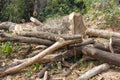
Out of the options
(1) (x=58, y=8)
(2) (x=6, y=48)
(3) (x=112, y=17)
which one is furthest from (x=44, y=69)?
(1) (x=58, y=8)

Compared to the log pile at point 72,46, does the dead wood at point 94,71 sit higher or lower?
lower

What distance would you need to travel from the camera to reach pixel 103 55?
22.0 feet

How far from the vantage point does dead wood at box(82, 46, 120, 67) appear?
6.55 metres

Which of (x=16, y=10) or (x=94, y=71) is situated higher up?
(x=16, y=10)

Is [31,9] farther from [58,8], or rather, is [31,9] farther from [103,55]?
[103,55]

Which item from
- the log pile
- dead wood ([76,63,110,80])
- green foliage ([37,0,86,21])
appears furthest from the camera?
green foliage ([37,0,86,21])

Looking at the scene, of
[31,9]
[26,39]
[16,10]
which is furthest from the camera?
[31,9]

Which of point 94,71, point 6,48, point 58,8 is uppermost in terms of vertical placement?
point 58,8

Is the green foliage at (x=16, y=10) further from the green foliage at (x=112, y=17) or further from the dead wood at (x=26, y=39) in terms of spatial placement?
the dead wood at (x=26, y=39)

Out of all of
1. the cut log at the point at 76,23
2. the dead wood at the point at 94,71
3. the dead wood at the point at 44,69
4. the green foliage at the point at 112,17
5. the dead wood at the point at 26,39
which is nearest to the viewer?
the dead wood at the point at 94,71

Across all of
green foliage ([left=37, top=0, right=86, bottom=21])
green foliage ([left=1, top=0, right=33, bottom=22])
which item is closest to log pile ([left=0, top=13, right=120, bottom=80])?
green foliage ([left=1, top=0, right=33, bottom=22])

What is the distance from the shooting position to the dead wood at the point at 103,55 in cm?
655

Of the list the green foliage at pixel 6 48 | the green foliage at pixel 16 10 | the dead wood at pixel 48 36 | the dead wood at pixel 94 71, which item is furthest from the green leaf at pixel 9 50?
the green foliage at pixel 16 10

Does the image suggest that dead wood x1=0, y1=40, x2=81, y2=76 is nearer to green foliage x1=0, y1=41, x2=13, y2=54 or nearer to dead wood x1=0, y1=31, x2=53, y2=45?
dead wood x1=0, y1=31, x2=53, y2=45
